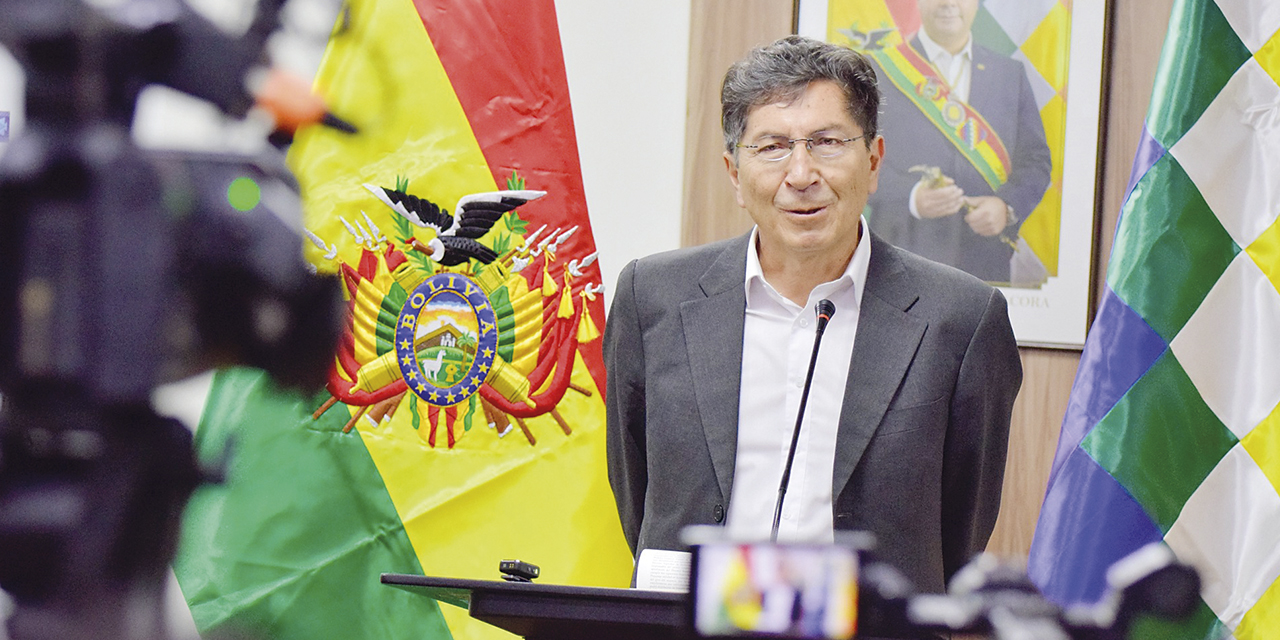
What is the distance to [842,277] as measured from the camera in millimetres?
1904

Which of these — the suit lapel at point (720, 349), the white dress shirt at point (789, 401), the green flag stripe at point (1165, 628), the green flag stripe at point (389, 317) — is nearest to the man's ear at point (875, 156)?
the white dress shirt at point (789, 401)

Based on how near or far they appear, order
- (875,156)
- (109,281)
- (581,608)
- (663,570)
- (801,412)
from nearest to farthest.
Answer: (109,281)
(581,608)
(663,570)
(801,412)
(875,156)

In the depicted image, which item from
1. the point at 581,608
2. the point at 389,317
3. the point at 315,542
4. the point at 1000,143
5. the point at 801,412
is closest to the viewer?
the point at 581,608

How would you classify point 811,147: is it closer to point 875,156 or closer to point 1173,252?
point 875,156

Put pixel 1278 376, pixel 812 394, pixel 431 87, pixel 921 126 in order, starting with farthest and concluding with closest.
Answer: pixel 921 126, pixel 431 87, pixel 1278 376, pixel 812 394

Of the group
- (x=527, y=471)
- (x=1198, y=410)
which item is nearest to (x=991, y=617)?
(x=1198, y=410)

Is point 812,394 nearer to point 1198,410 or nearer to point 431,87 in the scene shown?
point 1198,410

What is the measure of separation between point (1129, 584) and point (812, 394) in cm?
143

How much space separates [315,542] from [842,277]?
47.4 inches

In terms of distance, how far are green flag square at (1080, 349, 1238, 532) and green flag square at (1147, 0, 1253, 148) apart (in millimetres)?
457

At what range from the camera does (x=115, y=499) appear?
1.23 ft

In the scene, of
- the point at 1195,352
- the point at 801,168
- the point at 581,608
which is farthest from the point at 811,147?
the point at 581,608

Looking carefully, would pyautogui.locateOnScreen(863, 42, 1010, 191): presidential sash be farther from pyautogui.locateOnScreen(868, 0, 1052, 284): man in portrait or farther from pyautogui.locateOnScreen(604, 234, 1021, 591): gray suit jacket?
pyautogui.locateOnScreen(604, 234, 1021, 591): gray suit jacket

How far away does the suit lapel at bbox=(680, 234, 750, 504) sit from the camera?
5.96 ft
